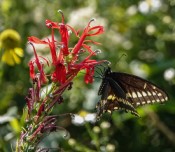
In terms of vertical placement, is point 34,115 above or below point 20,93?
above

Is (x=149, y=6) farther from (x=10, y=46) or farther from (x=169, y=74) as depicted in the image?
(x=10, y=46)

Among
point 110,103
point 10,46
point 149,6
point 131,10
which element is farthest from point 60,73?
point 131,10

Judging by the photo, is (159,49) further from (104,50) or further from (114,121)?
(114,121)

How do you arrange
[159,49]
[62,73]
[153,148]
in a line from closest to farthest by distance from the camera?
1. [62,73]
2. [153,148]
3. [159,49]

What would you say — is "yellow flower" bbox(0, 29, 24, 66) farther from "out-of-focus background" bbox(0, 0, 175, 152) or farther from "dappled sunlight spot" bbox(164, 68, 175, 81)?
"dappled sunlight spot" bbox(164, 68, 175, 81)

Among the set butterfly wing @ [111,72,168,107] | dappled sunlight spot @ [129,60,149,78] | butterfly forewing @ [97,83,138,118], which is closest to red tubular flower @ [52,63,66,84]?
butterfly forewing @ [97,83,138,118]

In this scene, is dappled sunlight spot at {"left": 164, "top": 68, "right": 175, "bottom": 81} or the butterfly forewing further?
dappled sunlight spot at {"left": 164, "top": 68, "right": 175, "bottom": 81}

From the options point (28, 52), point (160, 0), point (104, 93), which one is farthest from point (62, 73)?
point (160, 0)
